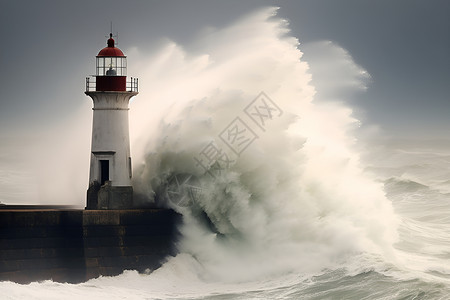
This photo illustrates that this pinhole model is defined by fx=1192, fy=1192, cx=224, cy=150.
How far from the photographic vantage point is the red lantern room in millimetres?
23297

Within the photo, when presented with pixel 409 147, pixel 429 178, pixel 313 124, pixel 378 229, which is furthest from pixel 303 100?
pixel 409 147

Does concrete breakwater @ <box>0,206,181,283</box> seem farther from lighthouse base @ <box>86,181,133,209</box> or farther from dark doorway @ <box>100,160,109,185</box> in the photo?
dark doorway @ <box>100,160,109,185</box>

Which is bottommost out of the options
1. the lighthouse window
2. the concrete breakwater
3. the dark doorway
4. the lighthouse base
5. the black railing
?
the concrete breakwater

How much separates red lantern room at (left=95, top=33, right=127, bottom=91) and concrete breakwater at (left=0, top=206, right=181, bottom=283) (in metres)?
2.51

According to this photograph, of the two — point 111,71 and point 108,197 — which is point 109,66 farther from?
point 108,197

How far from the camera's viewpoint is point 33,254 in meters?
22.0

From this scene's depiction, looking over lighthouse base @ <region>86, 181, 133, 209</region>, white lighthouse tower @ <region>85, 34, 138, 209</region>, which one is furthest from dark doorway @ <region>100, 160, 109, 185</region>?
lighthouse base @ <region>86, 181, 133, 209</region>

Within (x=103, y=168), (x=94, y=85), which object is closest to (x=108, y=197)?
(x=103, y=168)

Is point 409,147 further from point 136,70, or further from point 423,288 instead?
point 423,288

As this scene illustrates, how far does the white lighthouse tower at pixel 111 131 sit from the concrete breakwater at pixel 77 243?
29.6 inches

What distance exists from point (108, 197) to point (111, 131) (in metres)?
1.31

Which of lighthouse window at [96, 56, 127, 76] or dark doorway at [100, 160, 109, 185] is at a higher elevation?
lighthouse window at [96, 56, 127, 76]

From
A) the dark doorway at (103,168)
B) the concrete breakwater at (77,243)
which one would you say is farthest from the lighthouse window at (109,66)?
the concrete breakwater at (77,243)

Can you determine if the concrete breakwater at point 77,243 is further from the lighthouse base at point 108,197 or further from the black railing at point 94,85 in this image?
the black railing at point 94,85
